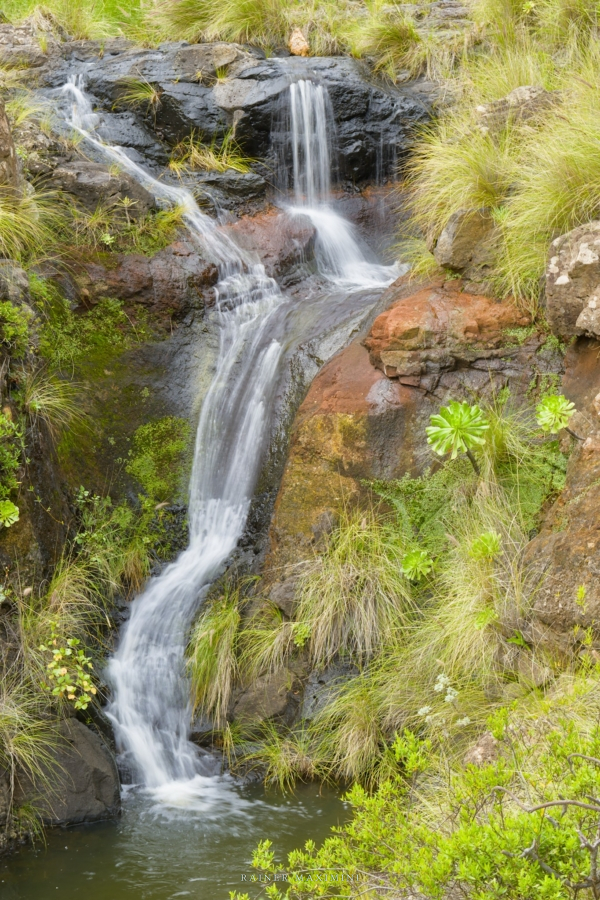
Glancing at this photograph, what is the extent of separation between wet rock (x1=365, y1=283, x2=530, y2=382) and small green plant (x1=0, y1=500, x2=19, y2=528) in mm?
2596

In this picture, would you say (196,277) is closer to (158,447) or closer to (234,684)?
(158,447)

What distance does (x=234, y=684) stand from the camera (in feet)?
16.8

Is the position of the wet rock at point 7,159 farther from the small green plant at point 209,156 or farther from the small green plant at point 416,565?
the small green plant at point 416,565

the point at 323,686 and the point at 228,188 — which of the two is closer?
the point at 323,686

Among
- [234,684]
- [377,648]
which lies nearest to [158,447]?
[234,684]

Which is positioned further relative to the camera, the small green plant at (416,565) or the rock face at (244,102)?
the rock face at (244,102)

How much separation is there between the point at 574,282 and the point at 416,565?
6.46ft

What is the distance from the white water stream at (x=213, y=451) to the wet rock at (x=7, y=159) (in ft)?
5.58

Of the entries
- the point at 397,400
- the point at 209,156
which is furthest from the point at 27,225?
the point at 397,400

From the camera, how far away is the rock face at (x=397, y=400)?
546cm

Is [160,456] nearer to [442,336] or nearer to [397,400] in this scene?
[397,400]

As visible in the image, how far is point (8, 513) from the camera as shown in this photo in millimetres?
4797

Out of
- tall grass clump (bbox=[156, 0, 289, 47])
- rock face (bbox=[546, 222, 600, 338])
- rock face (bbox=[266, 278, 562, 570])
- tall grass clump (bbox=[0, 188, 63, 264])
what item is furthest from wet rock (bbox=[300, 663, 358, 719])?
tall grass clump (bbox=[156, 0, 289, 47])

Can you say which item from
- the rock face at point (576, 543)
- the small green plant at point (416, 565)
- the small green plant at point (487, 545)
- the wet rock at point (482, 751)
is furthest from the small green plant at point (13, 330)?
the wet rock at point (482, 751)
